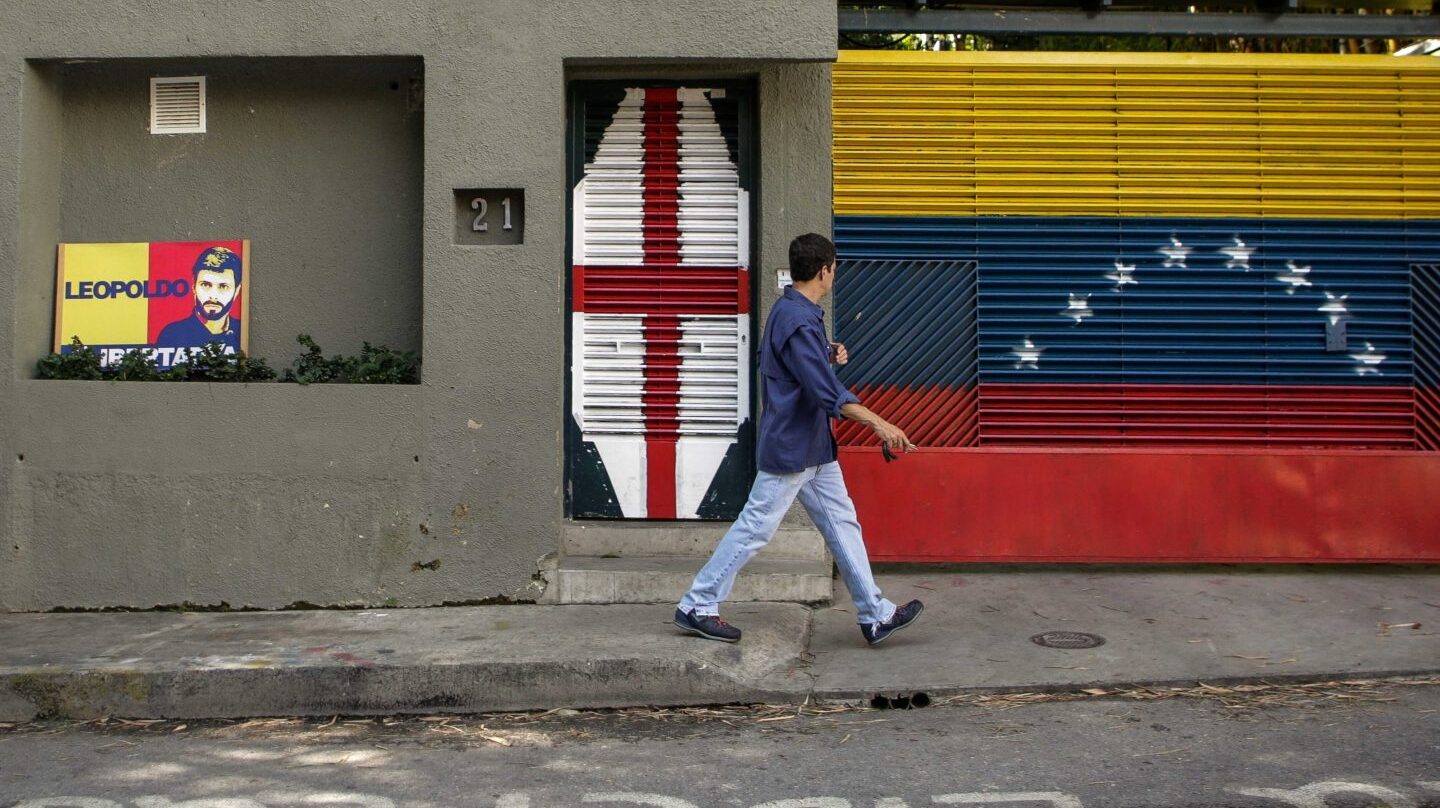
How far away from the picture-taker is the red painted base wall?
7004 millimetres

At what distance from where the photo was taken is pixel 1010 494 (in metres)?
7.03

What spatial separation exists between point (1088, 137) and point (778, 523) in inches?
127

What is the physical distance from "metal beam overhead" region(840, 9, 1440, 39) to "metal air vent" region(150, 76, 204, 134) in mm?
3785

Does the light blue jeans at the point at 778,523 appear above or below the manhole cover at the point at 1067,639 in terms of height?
above

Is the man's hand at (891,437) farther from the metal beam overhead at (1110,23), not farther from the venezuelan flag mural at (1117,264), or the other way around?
the metal beam overhead at (1110,23)

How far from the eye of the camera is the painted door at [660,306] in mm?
6922

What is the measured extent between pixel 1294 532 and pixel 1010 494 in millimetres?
1640

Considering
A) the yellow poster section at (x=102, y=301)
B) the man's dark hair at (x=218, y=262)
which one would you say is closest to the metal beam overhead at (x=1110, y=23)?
the man's dark hair at (x=218, y=262)

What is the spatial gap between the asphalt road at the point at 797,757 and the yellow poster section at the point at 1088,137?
312cm

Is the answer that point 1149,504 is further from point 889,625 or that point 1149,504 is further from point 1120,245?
point 889,625

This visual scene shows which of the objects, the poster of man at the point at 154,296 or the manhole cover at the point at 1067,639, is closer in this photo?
the manhole cover at the point at 1067,639

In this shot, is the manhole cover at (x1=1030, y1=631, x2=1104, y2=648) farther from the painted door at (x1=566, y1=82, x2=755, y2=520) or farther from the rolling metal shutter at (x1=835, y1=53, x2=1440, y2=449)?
the painted door at (x1=566, y1=82, x2=755, y2=520)

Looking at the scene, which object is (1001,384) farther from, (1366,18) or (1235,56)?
(1366,18)

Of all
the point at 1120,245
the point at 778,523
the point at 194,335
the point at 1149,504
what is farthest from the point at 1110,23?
the point at 194,335
